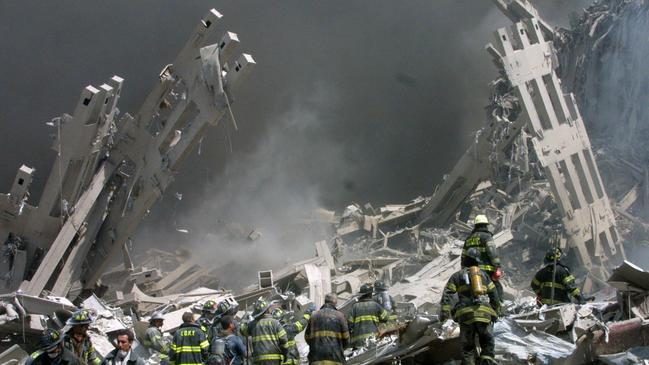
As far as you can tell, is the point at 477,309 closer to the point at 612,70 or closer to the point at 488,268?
the point at 488,268

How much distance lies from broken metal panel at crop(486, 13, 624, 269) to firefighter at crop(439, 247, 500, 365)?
5959 millimetres

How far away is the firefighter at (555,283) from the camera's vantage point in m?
7.39

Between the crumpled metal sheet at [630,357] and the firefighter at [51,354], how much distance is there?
382 cm

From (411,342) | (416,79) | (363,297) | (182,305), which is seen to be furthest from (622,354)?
(416,79)

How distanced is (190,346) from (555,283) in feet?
12.6

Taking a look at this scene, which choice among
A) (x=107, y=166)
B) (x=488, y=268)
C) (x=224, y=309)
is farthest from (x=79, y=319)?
(x=107, y=166)

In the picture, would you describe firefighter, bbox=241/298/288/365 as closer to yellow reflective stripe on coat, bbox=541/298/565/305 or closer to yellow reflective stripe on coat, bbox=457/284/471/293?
yellow reflective stripe on coat, bbox=457/284/471/293

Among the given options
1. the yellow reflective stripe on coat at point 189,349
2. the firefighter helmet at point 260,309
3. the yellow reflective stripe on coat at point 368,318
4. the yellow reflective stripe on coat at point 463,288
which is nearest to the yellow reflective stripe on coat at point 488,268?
the yellow reflective stripe on coat at point 463,288

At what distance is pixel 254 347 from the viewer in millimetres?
6348

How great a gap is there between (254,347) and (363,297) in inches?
57.9

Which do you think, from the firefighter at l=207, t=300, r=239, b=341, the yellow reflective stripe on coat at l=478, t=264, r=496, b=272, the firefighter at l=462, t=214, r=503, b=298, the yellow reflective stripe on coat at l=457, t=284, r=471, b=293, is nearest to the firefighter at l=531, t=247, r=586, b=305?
the firefighter at l=462, t=214, r=503, b=298

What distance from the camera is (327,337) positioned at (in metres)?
6.35

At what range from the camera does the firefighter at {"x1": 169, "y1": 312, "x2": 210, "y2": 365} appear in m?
5.96

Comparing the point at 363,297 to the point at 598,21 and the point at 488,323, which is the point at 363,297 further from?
the point at 598,21
